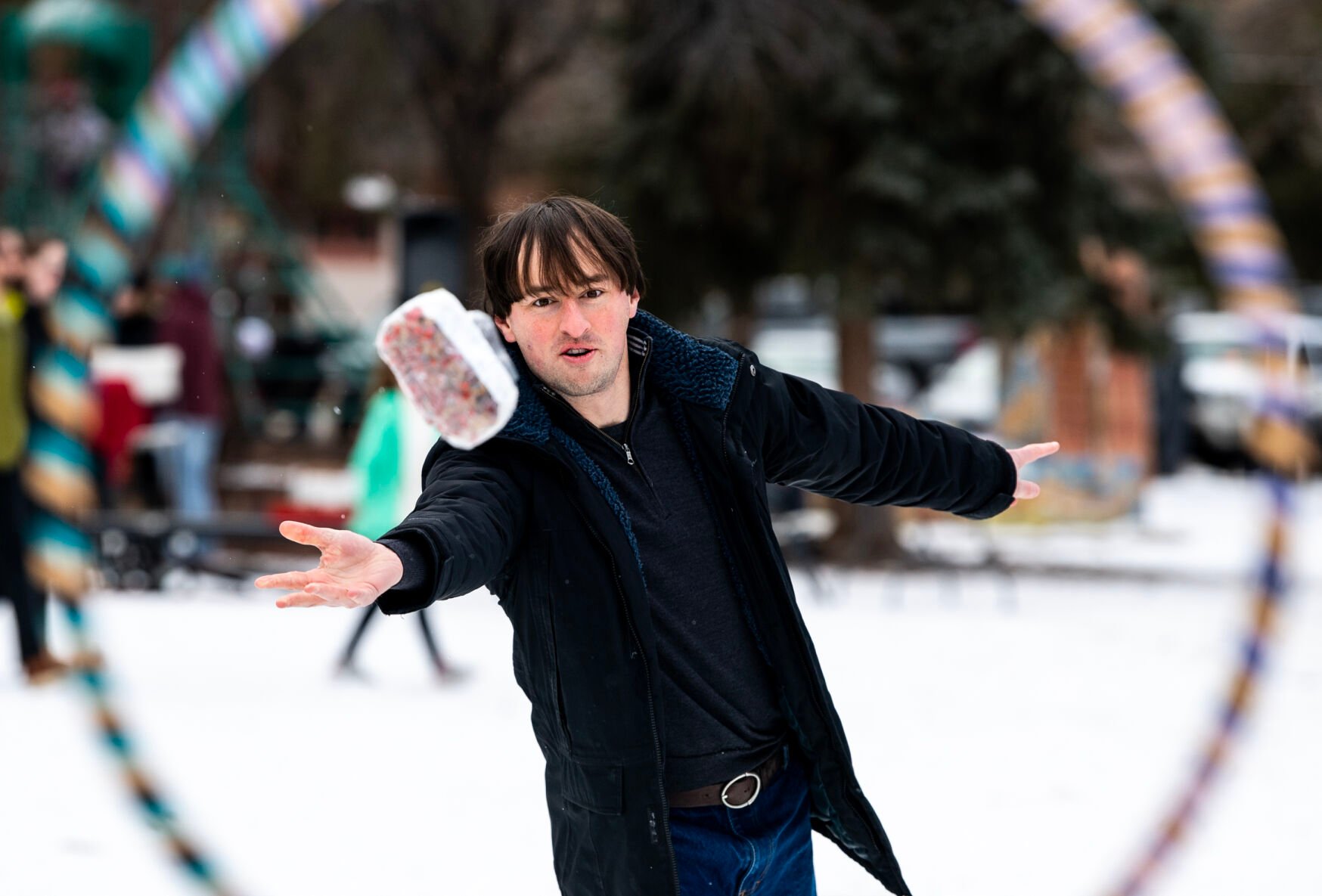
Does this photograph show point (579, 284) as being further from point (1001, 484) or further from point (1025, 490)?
point (1025, 490)

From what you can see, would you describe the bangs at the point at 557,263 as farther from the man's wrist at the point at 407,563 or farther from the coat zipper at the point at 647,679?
the man's wrist at the point at 407,563

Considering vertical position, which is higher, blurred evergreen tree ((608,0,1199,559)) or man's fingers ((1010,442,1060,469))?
blurred evergreen tree ((608,0,1199,559))

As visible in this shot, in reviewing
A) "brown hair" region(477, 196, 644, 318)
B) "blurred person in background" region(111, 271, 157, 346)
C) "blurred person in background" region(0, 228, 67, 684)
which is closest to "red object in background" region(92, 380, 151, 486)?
"blurred person in background" region(111, 271, 157, 346)

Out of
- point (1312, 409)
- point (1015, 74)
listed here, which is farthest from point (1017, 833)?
point (1312, 409)

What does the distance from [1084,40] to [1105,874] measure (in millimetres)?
2865

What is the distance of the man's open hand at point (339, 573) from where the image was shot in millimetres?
2500

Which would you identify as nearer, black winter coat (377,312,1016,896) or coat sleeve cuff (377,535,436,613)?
coat sleeve cuff (377,535,436,613)

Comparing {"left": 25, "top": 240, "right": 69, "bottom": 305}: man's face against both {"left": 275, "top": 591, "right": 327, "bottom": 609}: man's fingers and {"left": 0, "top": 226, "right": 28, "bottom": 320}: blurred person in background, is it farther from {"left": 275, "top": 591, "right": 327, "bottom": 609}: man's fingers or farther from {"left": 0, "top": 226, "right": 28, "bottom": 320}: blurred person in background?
{"left": 275, "top": 591, "right": 327, "bottom": 609}: man's fingers

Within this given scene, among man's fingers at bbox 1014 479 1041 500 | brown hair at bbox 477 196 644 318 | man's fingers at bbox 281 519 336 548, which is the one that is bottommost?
man's fingers at bbox 281 519 336 548

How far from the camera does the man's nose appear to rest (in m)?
2.90

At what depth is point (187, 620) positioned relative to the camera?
35.7 feet

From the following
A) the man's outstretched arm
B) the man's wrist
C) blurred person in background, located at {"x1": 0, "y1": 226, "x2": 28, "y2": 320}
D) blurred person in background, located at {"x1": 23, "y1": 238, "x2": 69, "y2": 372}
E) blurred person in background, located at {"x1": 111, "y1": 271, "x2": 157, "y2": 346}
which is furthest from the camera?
blurred person in background, located at {"x1": 111, "y1": 271, "x2": 157, "y2": 346}

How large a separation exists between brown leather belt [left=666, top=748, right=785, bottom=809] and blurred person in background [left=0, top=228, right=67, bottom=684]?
6.19m

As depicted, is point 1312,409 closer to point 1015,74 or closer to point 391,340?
point 1015,74
